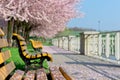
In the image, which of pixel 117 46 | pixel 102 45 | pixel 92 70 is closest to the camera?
pixel 92 70

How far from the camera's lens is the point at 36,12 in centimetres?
1914

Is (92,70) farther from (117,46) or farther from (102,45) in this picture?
(102,45)

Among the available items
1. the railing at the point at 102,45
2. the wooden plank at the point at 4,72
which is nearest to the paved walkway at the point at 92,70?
the railing at the point at 102,45

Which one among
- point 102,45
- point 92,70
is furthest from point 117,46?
point 102,45

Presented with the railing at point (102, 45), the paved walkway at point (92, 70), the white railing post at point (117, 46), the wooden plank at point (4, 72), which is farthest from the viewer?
the railing at point (102, 45)

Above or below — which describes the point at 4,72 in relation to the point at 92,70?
above

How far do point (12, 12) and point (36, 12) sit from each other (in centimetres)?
235

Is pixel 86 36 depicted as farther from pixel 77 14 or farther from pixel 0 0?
pixel 0 0

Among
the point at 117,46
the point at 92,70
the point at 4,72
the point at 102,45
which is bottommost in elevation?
the point at 92,70

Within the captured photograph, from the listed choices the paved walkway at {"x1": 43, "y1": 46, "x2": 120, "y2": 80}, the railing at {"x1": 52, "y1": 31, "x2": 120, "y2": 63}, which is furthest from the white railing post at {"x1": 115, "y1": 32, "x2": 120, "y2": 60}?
the paved walkway at {"x1": 43, "y1": 46, "x2": 120, "y2": 80}

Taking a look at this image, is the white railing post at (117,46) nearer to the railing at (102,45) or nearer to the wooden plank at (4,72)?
the railing at (102,45)

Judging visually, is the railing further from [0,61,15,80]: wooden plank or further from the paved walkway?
[0,61,15,80]: wooden plank

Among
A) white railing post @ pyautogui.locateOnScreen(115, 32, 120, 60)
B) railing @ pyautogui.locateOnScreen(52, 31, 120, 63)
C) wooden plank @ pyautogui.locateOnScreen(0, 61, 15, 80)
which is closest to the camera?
wooden plank @ pyautogui.locateOnScreen(0, 61, 15, 80)

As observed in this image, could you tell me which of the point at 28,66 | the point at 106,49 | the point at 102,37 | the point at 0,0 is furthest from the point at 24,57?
the point at 102,37
